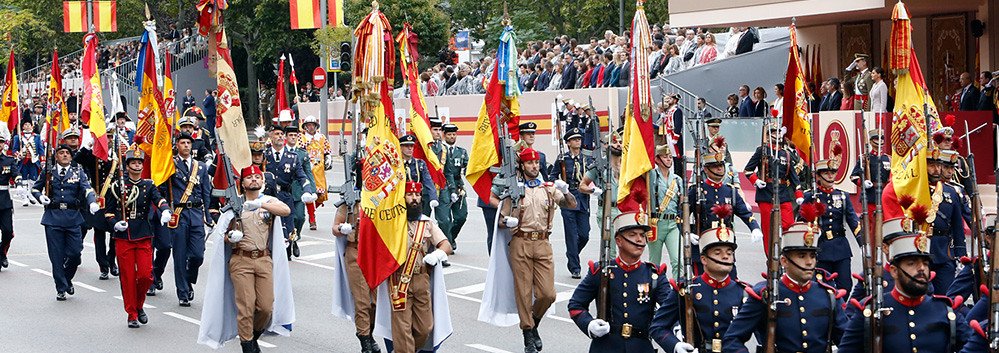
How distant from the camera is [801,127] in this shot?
15.4 m

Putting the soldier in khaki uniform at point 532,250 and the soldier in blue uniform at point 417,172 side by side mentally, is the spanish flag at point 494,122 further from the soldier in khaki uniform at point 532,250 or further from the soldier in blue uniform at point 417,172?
the soldier in blue uniform at point 417,172

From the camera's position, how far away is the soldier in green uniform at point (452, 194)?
58.3 ft

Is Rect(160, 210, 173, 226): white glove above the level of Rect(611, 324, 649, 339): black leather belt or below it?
above

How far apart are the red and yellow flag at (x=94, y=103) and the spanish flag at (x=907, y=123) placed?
29.1 feet

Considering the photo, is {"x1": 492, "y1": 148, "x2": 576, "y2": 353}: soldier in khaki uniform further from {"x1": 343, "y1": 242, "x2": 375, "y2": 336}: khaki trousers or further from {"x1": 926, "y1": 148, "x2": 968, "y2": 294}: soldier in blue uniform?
{"x1": 926, "y1": 148, "x2": 968, "y2": 294}: soldier in blue uniform

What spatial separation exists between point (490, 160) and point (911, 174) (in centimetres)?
400

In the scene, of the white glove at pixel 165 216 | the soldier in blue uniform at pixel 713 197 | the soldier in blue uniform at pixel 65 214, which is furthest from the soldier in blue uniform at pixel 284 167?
the soldier in blue uniform at pixel 713 197

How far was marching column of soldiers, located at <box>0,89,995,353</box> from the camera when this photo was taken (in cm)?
742

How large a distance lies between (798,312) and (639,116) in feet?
12.7

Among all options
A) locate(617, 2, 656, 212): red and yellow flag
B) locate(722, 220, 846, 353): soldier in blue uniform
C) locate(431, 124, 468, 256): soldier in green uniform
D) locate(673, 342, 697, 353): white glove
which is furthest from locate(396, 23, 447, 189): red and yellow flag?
locate(673, 342, 697, 353): white glove

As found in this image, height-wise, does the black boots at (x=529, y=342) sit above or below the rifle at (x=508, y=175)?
below

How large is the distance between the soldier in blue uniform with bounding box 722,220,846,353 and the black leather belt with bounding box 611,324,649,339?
0.68m

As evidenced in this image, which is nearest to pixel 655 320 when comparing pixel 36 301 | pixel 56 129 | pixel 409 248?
pixel 409 248

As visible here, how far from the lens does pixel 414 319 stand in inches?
Answer: 405
